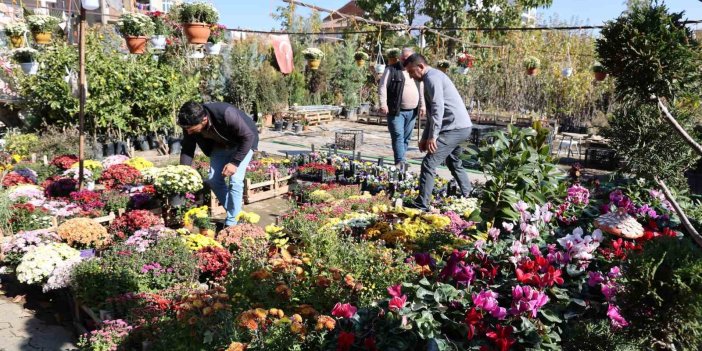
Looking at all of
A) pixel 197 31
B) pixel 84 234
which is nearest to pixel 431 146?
pixel 84 234

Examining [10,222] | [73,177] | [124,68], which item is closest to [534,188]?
[10,222]

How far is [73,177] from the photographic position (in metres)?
6.15

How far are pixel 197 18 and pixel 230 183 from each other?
3.35m

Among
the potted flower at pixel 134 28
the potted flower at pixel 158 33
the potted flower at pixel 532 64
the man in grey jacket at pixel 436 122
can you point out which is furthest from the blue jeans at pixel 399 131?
the potted flower at pixel 532 64

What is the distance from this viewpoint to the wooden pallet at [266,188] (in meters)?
6.19

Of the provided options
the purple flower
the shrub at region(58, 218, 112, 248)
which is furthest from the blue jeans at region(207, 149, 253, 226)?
the purple flower

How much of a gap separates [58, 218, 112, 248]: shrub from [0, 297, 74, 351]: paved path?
24.1 inches

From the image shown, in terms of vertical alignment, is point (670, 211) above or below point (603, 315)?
above

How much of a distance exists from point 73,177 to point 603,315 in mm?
5817

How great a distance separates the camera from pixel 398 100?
6.84 m

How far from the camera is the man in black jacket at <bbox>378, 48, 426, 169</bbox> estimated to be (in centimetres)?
683

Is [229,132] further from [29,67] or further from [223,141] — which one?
[29,67]

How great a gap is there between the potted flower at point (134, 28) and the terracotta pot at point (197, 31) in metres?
0.49

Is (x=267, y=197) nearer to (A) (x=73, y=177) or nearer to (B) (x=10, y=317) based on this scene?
(A) (x=73, y=177)
